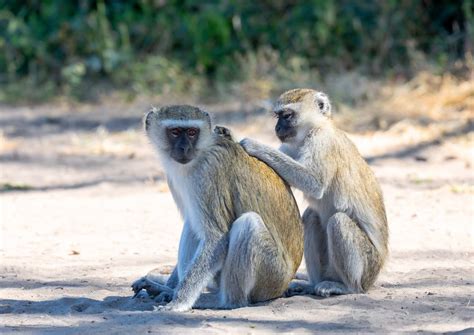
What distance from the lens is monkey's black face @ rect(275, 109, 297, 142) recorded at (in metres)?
7.50

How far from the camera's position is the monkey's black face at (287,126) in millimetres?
7500

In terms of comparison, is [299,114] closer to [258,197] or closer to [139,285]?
[258,197]

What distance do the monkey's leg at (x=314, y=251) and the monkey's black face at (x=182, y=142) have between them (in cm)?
120

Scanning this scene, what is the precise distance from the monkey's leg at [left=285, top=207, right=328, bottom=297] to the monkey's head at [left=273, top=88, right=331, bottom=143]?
0.66m

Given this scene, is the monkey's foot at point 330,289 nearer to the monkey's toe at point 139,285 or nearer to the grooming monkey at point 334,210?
the grooming monkey at point 334,210

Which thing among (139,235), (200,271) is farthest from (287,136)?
(139,235)

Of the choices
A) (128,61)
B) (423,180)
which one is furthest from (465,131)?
(128,61)

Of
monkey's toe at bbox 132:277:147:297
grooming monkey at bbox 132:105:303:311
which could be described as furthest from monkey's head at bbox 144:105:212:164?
monkey's toe at bbox 132:277:147:297

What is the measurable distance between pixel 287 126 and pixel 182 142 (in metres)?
1.27

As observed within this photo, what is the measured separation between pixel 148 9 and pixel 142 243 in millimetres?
9575

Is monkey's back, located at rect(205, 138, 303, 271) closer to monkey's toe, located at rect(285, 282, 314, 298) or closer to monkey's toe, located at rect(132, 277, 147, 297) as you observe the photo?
monkey's toe, located at rect(285, 282, 314, 298)

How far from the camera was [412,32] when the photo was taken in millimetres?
16344

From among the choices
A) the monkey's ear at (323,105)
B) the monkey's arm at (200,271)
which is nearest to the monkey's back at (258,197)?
the monkey's arm at (200,271)

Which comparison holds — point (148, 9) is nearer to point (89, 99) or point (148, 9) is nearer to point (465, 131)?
point (89, 99)
